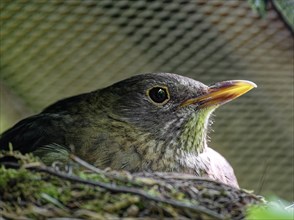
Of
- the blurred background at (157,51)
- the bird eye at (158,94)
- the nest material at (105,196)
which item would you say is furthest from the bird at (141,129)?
the blurred background at (157,51)

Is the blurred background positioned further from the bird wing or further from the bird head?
the bird wing

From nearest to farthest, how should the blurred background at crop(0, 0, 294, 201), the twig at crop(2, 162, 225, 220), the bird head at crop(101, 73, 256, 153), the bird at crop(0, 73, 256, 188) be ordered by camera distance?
the twig at crop(2, 162, 225, 220) → the bird at crop(0, 73, 256, 188) → the bird head at crop(101, 73, 256, 153) → the blurred background at crop(0, 0, 294, 201)

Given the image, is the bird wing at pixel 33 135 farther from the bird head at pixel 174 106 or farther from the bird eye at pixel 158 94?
the bird eye at pixel 158 94

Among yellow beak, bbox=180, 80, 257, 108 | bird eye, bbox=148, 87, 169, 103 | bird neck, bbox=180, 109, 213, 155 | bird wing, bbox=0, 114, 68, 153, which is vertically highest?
bird wing, bbox=0, 114, 68, 153

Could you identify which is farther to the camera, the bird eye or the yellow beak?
the bird eye

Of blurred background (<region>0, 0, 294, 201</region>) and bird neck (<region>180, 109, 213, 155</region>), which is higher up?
blurred background (<region>0, 0, 294, 201</region>)

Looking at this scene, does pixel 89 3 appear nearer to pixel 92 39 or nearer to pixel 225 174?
pixel 92 39

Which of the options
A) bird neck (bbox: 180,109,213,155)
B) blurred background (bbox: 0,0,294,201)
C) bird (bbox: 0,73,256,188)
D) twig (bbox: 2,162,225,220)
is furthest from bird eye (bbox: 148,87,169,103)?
twig (bbox: 2,162,225,220)
